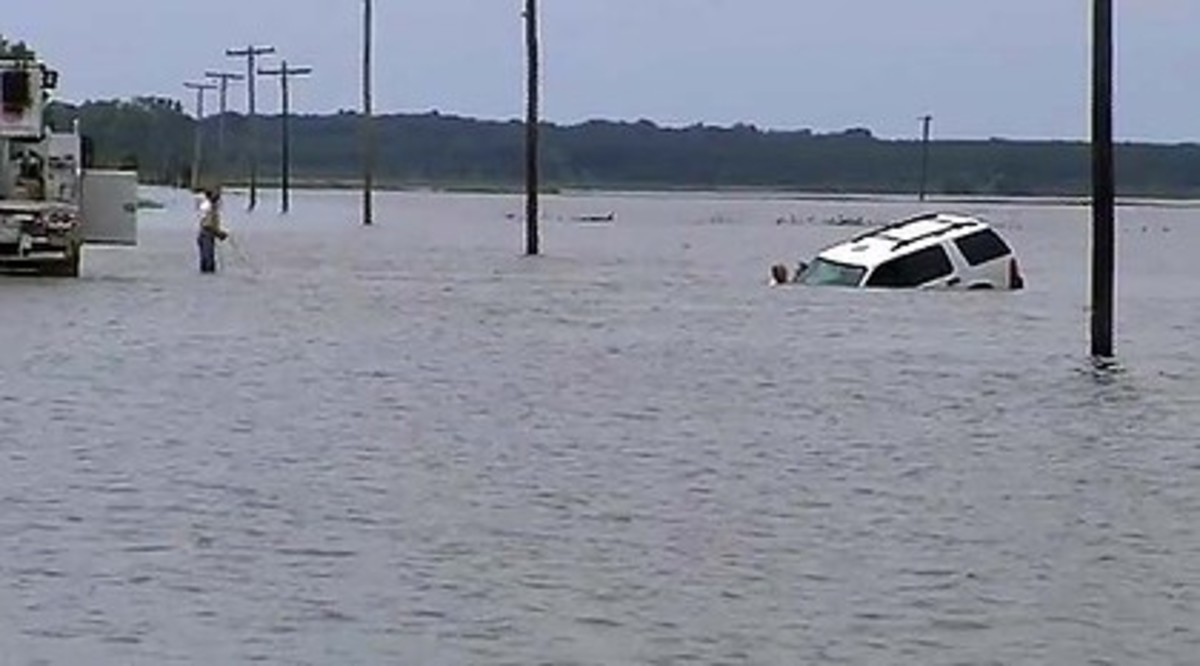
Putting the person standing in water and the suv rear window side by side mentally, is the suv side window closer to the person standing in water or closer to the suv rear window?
the suv rear window

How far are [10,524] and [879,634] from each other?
16.9 feet

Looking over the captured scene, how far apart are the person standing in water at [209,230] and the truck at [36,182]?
2.13 metres

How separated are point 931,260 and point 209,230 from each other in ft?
38.6

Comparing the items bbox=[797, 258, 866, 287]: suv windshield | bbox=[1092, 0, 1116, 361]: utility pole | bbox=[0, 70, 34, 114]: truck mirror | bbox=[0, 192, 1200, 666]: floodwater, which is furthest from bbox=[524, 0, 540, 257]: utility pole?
bbox=[1092, 0, 1116, 361]: utility pole

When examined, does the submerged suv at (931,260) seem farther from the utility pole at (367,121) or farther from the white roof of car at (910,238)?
the utility pole at (367,121)

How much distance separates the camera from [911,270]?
45.6m

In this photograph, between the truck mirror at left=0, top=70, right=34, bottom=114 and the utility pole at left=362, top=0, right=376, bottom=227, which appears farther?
the utility pole at left=362, top=0, right=376, bottom=227

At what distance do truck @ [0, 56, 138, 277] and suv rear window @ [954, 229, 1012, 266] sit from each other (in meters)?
12.5

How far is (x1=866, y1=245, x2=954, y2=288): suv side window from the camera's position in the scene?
149 ft

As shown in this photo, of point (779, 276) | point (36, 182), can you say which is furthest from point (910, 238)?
point (36, 182)

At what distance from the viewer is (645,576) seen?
1454cm

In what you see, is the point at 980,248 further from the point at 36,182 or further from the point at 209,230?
the point at 36,182

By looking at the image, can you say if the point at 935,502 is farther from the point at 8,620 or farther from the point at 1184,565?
the point at 8,620

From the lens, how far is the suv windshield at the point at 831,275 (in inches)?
1838
